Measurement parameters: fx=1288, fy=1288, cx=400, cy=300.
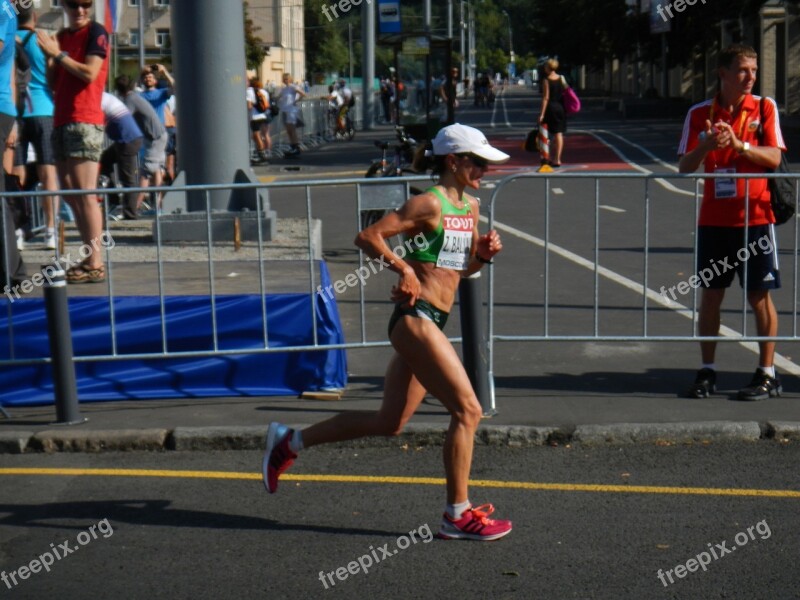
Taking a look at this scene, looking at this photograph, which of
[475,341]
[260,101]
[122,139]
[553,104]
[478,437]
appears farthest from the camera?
[260,101]

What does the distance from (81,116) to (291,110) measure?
23.2 m

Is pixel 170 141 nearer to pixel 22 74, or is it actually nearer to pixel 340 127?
pixel 22 74

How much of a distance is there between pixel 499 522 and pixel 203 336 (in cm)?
308

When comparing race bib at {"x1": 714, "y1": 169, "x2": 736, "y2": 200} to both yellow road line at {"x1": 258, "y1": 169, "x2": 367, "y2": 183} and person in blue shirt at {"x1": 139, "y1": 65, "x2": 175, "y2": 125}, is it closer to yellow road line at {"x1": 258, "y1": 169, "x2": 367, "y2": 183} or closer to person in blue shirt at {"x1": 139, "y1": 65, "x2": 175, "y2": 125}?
person in blue shirt at {"x1": 139, "y1": 65, "x2": 175, "y2": 125}

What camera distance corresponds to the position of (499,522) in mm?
5480

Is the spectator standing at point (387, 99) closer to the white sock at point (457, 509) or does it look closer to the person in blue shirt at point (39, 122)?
the person in blue shirt at point (39, 122)

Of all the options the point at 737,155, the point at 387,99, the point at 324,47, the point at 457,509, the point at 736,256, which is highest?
the point at 324,47

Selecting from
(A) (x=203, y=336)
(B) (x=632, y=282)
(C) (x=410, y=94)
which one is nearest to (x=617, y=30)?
(C) (x=410, y=94)

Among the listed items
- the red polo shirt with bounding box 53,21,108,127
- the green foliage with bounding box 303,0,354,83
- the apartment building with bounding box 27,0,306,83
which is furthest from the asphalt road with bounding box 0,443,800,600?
the green foliage with bounding box 303,0,354,83

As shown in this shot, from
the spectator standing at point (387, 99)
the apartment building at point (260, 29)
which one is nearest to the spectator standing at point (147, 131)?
the spectator standing at point (387, 99)

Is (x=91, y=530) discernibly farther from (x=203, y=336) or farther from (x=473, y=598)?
(x=203, y=336)


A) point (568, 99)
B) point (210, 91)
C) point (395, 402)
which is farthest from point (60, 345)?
point (568, 99)

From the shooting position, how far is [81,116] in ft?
31.4

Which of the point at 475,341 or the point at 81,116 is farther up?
the point at 81,116
